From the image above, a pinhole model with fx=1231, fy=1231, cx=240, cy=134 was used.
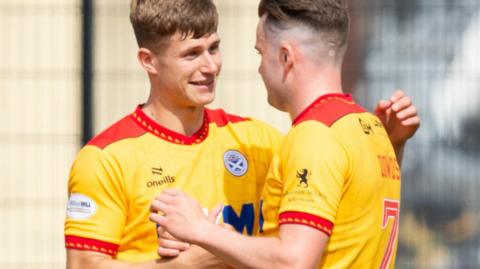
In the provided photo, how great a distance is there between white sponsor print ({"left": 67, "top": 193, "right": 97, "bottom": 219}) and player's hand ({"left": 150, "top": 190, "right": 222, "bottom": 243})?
0.48 metres

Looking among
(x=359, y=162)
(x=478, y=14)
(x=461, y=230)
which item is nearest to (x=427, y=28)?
(x=478, y=14)

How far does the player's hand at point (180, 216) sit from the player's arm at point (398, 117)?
0.85 m

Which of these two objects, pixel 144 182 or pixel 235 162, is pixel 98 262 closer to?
pixel 144 182

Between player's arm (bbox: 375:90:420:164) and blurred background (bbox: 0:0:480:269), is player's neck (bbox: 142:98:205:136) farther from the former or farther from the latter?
blurred background (bbox: 0:0:480:269)

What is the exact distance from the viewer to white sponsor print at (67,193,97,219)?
4.20 m

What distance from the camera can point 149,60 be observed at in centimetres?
442

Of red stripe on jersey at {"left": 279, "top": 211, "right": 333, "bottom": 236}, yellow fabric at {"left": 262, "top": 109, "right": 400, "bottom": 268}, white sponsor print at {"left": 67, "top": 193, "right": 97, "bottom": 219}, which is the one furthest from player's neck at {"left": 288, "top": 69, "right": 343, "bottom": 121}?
white sponsor print at {"left": 67, "top": 193, "right": 97, "bottom": 219}

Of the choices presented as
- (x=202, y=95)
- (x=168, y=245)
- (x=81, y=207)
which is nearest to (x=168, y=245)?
(x=168, y=245)

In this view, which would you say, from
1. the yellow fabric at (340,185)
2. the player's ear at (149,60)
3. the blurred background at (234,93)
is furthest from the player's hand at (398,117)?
the blurred background at (234,93)

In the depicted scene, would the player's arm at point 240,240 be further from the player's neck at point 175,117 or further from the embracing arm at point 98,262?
the player's neck at point 175,117

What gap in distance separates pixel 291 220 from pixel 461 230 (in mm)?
4031

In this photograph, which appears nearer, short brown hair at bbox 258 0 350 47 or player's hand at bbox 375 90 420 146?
short brown hair at bbox 258 0 350 47

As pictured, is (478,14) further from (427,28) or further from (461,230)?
(461,230)

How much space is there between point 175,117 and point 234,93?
3.16 meters
